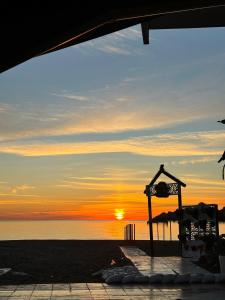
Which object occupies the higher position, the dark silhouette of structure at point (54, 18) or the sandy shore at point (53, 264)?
the dark silhouette of structure at point (54, 18)

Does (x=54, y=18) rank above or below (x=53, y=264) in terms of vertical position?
above

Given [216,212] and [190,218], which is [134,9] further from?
[190,218]

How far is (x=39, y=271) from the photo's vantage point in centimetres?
1551

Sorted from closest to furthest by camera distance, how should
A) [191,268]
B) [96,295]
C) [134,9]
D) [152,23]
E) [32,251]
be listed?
[134,9] < [96,295] < [152,23] < [191,268] < [32,251]

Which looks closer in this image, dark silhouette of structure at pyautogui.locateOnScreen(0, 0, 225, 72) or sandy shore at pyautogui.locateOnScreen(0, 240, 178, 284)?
dark silhouette of structure at pyautogui.locateOnScreen(0, 0, 225, 72)

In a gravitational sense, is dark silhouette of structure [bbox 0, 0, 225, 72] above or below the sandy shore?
above

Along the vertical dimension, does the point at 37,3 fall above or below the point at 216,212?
above

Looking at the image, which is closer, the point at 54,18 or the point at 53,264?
the point at 54,18

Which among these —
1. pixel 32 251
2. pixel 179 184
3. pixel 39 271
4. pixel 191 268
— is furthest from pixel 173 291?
pixel 32 251

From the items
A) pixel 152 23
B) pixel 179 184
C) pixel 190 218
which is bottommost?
pixel 190 218

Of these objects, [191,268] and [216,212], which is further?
[216,212]

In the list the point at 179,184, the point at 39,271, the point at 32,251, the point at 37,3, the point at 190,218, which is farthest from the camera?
the point at 32,251

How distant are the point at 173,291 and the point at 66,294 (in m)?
2.13

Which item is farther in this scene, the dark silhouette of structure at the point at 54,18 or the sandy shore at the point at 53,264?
the sandy shore at the point at 53,264
